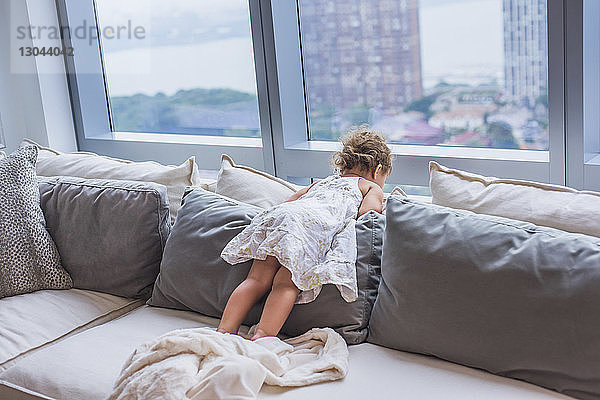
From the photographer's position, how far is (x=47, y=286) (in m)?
2.44

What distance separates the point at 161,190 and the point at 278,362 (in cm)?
90

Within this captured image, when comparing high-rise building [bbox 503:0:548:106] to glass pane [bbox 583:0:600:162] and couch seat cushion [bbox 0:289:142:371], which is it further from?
couch seat cushion [bbox 0:289:142:371]

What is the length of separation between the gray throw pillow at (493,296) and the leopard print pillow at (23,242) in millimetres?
1200

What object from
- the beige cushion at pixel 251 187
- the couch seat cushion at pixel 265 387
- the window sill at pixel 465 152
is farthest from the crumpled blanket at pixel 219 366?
the window sill at pixel 465 152

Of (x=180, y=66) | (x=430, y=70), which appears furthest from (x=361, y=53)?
(x=180, y=66)

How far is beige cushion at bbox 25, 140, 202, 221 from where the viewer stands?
2564mm

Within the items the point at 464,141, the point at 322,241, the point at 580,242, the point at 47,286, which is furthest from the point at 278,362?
the point at 464,141

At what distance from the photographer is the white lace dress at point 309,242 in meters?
1.95

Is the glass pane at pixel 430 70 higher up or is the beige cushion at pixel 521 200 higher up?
the glass pane at pixel 430 70

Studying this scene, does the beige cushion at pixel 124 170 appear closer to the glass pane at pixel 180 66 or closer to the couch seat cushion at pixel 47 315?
the couch seat cushion at pixel 47 315

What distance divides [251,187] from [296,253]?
A: 499 mm

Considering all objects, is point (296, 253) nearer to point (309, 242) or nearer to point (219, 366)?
point (309, 242)

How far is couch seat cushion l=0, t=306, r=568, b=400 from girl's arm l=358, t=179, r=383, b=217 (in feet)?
1.50

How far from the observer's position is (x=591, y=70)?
87.4 inches
